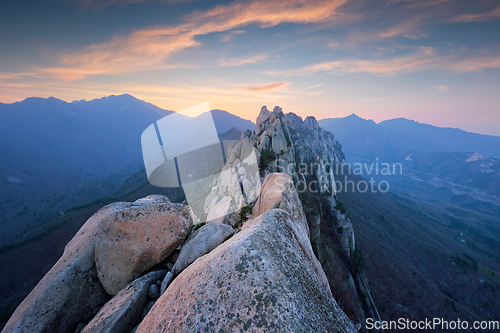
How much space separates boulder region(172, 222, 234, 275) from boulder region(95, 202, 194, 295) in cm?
90

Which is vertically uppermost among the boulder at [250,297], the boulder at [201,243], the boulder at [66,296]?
the boulder at [250,297]

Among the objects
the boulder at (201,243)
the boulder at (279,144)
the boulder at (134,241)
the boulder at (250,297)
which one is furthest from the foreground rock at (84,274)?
the boulder at (279,144)

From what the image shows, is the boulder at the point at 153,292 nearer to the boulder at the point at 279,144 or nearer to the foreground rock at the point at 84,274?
the foreground rock at the point at 84,274

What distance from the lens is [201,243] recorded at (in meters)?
7.98

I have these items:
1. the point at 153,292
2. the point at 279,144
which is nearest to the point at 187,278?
the point at 153,292

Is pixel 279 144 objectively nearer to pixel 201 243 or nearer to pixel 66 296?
pixel 201 243

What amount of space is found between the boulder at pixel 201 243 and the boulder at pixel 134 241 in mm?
901

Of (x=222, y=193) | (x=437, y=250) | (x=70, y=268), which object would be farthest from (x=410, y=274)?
(x=70, y=268)

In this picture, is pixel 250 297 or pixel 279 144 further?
pixel 279 144

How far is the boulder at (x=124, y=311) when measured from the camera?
5762mm

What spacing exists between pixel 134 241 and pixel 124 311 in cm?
264

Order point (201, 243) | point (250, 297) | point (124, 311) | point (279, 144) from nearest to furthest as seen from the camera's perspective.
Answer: point (250, 297), point (124, 311), point (201, 243), point (279, 144)

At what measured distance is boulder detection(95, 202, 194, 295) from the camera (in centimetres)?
767

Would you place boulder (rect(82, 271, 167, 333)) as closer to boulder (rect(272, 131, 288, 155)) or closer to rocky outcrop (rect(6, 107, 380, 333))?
rocky outcrop (rect(6, 107, 380, 333))
